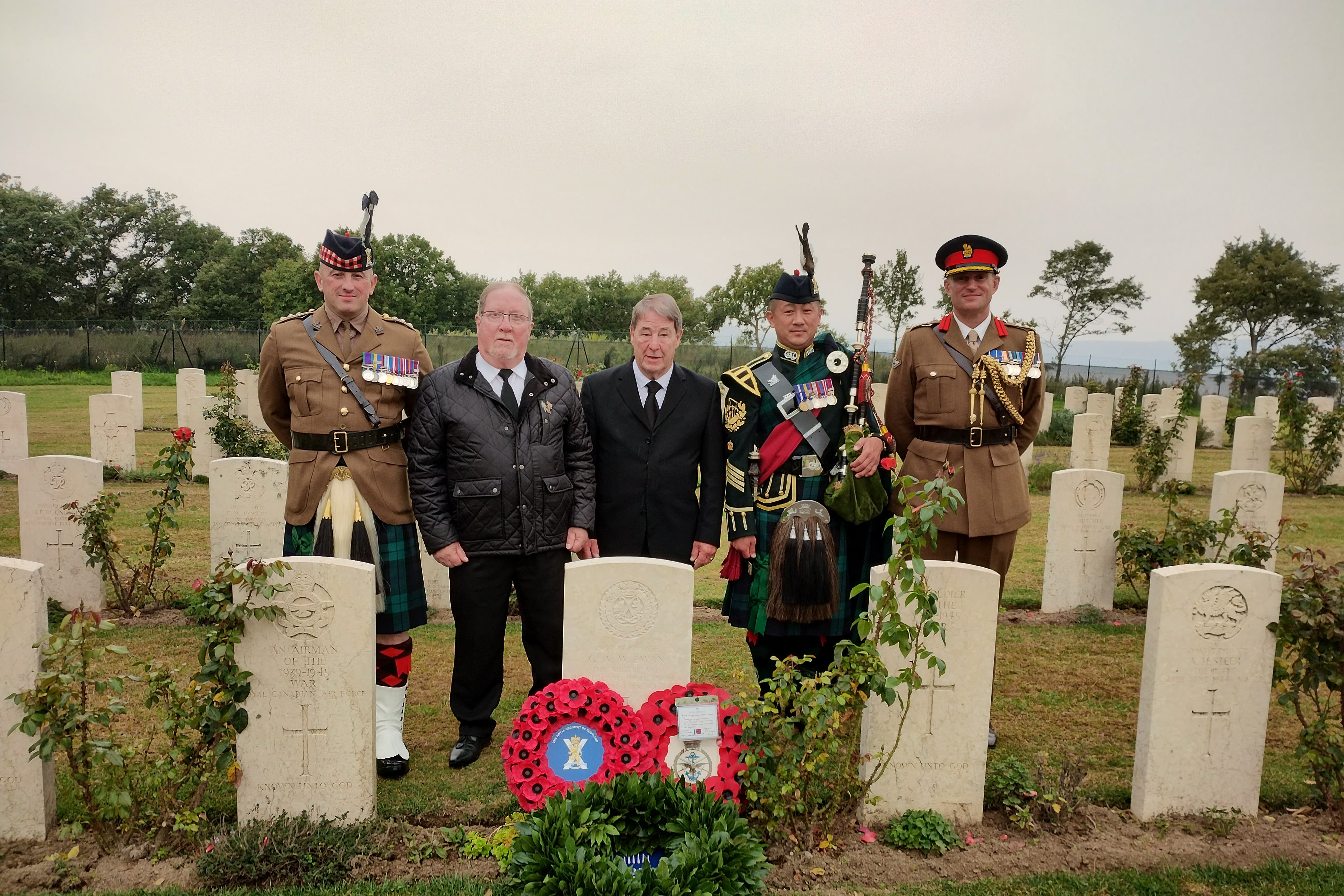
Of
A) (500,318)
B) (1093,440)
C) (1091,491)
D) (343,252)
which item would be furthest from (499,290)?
(1093,440)

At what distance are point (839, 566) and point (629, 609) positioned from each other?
3.41ft

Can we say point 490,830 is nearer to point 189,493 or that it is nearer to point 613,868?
point 613,868

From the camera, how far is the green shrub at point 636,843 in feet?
8.64

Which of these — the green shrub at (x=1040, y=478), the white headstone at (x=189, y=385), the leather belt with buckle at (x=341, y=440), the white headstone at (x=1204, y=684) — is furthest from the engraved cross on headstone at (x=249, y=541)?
the green shrub at (x=1040, y=478)

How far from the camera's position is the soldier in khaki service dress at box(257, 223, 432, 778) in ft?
12.5

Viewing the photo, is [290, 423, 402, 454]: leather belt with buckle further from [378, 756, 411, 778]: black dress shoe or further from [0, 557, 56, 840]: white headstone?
[378, 756, 411, 778]: black dress shoe

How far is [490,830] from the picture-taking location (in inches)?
135

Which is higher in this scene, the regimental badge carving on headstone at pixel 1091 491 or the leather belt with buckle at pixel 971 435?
the leather belt with buckle at pixel 971 435

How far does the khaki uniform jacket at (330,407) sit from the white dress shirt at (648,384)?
98 cm

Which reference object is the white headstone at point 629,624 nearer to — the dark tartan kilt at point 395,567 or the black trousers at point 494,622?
the black trousers at point 494,622

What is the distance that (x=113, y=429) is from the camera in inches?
448

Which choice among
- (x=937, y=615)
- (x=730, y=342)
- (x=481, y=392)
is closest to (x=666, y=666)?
(x=937, y=615)

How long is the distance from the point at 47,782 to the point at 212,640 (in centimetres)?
90

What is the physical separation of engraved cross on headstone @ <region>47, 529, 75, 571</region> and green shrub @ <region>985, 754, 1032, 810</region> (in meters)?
6.32
